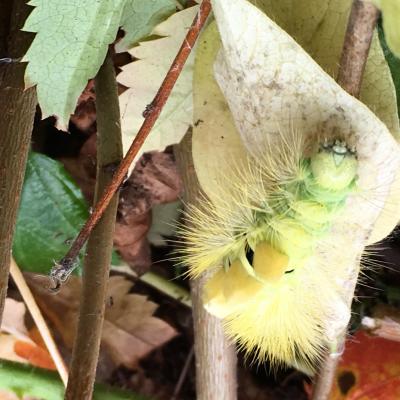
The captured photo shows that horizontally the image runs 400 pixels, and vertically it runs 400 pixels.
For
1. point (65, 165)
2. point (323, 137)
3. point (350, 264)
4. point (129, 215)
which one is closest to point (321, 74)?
point (323, 137)

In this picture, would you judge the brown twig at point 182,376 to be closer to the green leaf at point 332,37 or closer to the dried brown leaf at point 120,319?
the dried brown leaf at point 120,319

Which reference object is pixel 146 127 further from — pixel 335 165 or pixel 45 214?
pixel 45 214

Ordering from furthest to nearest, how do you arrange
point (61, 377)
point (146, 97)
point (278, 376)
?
point (278, 376) → point (61, 377) → point (146, 97)

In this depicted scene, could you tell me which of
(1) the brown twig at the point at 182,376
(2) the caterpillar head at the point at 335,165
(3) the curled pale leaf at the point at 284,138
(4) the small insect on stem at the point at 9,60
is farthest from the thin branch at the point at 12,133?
(1) the brown twig at the point at 182,376

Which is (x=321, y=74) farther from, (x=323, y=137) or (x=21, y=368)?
(x=21, y=368)

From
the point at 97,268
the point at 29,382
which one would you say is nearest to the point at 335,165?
the point at 97,268

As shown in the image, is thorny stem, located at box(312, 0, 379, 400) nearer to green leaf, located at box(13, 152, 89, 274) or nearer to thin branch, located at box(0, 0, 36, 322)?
thin branch, located at box(0, 0, 36, 322)
